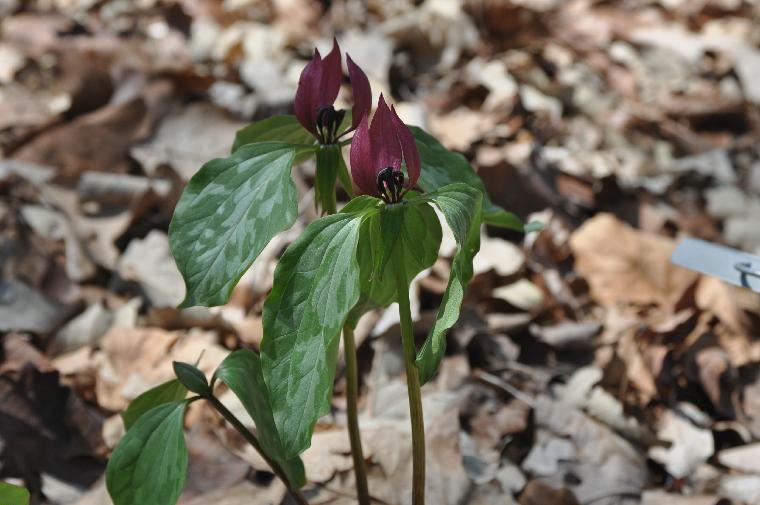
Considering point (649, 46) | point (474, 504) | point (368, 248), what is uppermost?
point (368, 248)

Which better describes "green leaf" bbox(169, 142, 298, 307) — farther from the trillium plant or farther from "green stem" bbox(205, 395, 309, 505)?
"green stem" bbox(205, 395, 309, 505)

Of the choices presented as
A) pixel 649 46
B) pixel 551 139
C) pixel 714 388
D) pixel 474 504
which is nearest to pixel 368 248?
pixel 474 504

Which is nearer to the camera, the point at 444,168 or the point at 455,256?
the point at 455,256

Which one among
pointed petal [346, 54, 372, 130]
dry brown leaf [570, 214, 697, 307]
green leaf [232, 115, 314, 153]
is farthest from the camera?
Result: dry brown leaf [570, 214, 697, 307]

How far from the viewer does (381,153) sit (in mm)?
982

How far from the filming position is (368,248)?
1.03 m

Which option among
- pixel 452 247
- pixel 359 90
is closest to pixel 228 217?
pixel 359 90

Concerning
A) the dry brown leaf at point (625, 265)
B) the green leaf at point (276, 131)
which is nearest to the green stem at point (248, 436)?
the green leaf at point (276, 131)

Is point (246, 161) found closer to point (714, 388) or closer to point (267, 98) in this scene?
point (714, 388)

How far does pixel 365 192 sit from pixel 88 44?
8.27 feet

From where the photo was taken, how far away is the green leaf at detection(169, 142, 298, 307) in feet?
3.37

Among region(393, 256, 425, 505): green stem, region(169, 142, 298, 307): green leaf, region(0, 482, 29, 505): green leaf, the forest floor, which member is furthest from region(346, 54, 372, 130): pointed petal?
the forest floor

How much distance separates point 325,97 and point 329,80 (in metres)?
0.03

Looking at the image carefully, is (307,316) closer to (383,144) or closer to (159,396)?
(383,144)
